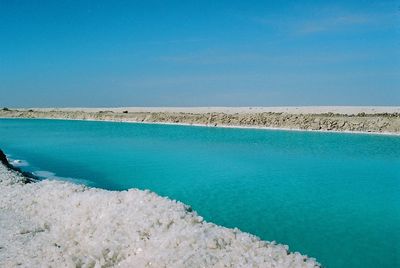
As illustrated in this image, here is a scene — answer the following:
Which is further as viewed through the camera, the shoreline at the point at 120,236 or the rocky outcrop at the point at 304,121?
the rocky outcrop at the point at 304,121

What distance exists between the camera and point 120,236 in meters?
6.59

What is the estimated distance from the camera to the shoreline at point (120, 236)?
18.3 ft

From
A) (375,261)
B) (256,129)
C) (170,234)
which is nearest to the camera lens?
(170,234)

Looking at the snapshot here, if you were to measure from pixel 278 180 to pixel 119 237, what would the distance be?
30.9 feet

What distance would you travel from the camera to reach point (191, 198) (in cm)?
1235

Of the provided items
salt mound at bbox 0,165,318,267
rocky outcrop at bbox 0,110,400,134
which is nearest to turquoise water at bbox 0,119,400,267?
salt mound at bbox 0,165,318,267

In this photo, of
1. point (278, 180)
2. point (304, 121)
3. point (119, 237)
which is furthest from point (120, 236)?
point (304, 121)

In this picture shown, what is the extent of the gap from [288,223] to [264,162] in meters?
9.51

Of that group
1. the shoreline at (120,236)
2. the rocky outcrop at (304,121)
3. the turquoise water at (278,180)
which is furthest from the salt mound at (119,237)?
the rocky outcrop at (304,121)

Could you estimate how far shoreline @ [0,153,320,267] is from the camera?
5.59 metres

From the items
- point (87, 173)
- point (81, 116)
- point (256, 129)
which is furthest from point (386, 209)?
point (81, 116)

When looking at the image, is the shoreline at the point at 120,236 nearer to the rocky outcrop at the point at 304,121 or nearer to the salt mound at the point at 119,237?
the salt mound at the point at 119,237

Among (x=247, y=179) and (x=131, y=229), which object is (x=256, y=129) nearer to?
(x=247, y=179)

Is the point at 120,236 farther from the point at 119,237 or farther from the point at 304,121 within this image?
the point at 304,121
